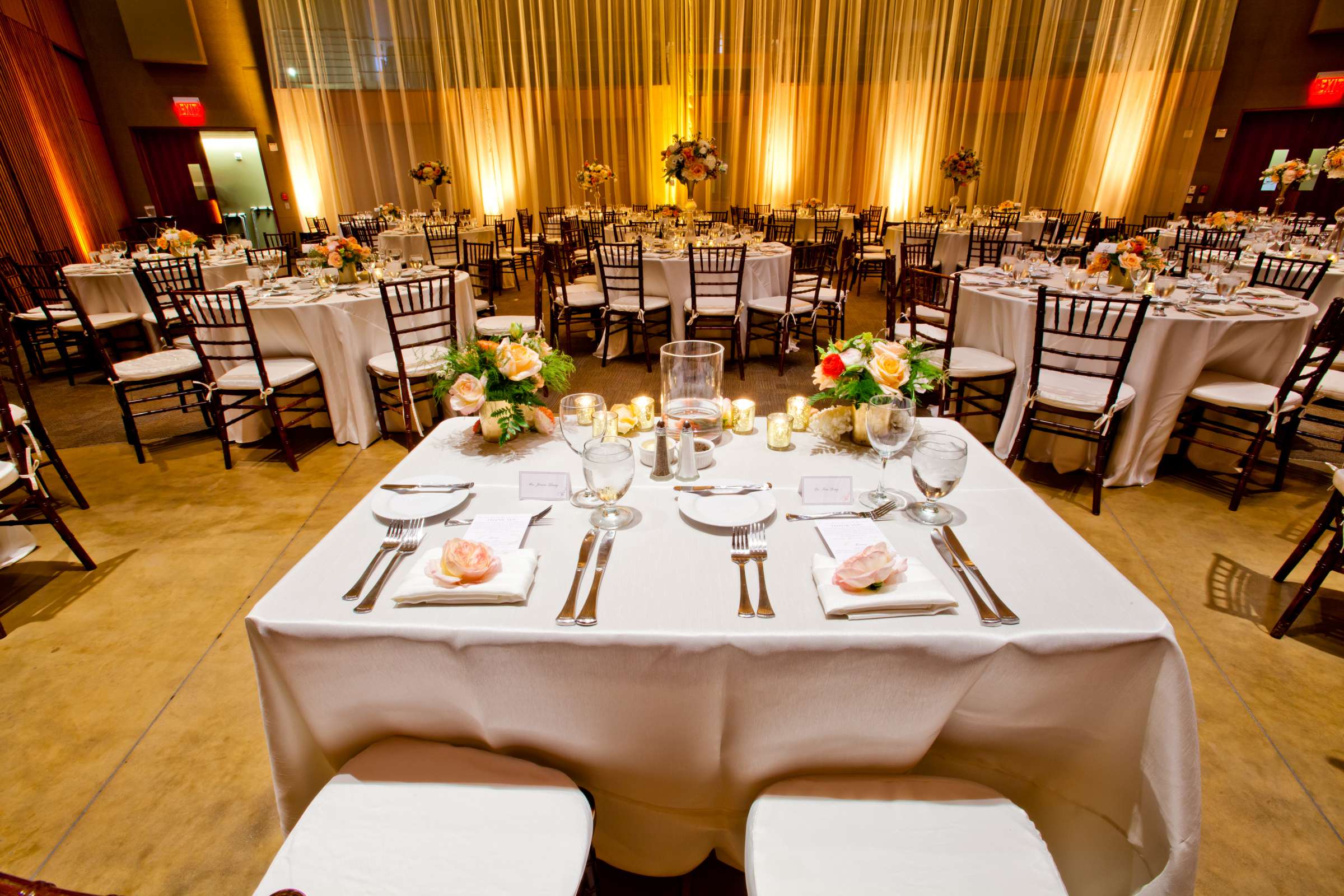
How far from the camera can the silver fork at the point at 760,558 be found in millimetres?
1004

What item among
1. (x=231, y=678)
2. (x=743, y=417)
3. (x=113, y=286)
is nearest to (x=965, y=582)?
(x=743, y=417)

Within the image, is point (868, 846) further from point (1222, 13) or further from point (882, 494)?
point (1222, 13)

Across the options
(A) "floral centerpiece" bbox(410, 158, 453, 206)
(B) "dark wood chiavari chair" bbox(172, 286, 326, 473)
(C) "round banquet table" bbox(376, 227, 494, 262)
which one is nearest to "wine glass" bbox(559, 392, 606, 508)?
(B) "dark wood chiavari chair" bbox(172, 286, 326, 473)

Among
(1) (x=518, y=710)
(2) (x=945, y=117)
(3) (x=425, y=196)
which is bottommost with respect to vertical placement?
(1) (x=518, y=710)

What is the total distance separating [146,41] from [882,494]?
12303 mm

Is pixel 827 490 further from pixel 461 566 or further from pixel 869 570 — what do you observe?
pixel 461 566

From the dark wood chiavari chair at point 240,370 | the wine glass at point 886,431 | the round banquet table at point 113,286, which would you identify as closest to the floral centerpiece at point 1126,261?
the wine glass at point 886,431

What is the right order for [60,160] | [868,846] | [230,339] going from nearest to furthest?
[868,846]
[230,339]
[60,160]

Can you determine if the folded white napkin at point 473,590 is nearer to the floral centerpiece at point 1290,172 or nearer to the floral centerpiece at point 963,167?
the floral centerpiece at point 1290,172

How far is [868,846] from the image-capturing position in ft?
3.05

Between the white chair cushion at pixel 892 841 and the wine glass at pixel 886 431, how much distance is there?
1.87ft

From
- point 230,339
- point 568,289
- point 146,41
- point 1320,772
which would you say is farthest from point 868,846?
point 146,41

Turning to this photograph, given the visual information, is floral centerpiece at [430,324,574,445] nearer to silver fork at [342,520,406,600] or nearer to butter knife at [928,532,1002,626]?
silver fork at [342,520,406,600]

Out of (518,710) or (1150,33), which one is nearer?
(518,710)
